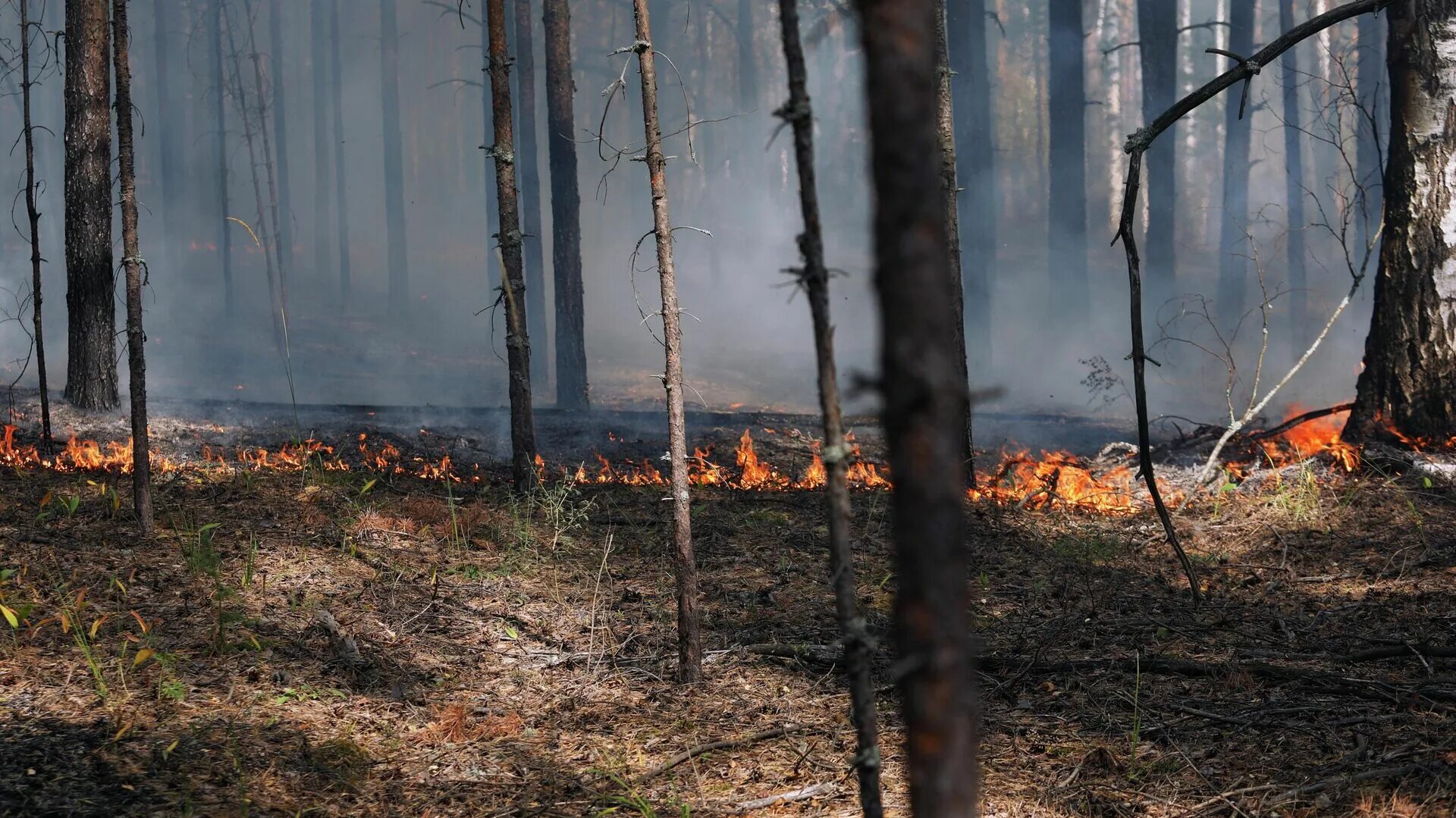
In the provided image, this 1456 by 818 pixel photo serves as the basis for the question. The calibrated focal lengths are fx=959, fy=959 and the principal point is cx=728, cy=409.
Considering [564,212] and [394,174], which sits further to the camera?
[394,174]

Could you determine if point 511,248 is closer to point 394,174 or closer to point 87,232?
point 87,232

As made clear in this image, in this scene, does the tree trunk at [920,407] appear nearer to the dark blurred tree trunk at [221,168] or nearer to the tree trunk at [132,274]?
the tree trunk at [132,274]

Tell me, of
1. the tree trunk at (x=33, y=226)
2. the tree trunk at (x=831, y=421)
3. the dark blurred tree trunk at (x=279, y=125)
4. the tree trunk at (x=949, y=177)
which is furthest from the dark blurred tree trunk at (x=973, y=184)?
the dark blurred tree trunk at (x=279, y=125)

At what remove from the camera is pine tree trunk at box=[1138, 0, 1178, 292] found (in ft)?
69.0

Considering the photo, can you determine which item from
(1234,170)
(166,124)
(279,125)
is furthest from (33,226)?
(166,124)

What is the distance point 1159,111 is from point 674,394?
1930cm

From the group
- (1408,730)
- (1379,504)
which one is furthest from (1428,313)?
(1408,730)

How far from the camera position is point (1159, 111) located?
20.6 m

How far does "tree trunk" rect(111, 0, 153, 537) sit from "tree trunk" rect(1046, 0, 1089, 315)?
18.8 metres

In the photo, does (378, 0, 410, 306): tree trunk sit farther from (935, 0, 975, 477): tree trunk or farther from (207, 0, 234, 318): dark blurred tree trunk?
(935, 0, 975, 477): tree trunk

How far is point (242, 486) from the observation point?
26.5ft

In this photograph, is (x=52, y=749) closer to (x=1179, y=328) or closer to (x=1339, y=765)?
(x=1339, y=765)

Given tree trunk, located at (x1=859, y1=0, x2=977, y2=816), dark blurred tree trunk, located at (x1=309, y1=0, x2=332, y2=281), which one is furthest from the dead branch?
dark blurred tree trunk, located at (x1=309, y1=0, x2=332, y2=281)

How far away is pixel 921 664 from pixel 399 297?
39.8 meters
